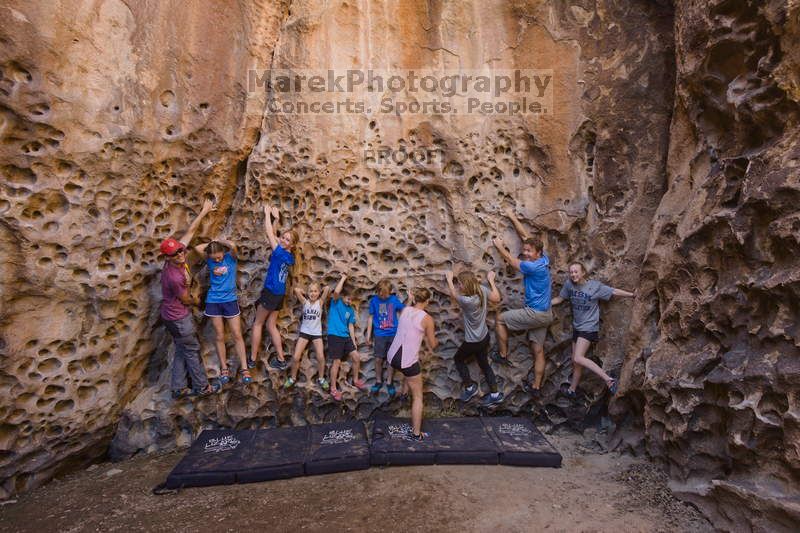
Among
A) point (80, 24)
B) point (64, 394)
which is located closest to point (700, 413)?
point (64, 394)

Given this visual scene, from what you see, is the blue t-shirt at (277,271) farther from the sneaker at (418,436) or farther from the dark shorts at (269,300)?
the sneaker at (418,436)

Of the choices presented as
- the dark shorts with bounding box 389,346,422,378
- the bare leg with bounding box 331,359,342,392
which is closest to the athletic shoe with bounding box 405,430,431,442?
the dark shorts with bounding box 389,346,422,378

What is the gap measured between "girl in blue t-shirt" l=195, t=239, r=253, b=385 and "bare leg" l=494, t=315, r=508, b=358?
251 cm

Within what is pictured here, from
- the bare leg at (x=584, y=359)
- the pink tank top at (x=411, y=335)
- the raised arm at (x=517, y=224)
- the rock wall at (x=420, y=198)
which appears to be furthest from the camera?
the raised arm at (x=517, y=224)

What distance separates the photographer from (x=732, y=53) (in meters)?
3.75

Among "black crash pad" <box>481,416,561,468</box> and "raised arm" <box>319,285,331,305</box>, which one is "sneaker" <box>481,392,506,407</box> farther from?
"raised arm" <box>319,285,331,305</box>

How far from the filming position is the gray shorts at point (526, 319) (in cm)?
491

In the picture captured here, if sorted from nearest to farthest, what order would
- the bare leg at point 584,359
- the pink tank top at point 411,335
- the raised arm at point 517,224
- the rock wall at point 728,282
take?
the rock wall at point 728,282 → the pink tank top at point 411,335 → the bare leg at point 584,359 → the raised arm at point 517,224

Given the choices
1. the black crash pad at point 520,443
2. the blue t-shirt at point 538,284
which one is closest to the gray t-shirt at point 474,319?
the blue t-shirt at point 538,284

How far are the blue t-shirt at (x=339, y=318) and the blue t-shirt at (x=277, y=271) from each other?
0.54 metres

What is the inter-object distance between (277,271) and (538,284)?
252 cm

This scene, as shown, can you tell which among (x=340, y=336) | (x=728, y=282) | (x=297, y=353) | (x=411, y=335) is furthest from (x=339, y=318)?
(x=728, y=282)

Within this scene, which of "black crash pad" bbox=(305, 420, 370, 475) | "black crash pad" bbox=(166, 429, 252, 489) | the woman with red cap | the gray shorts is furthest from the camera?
the gray shorts

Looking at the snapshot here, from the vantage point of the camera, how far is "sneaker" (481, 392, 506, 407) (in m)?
5.07
